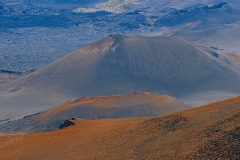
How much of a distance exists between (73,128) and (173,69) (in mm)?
65638

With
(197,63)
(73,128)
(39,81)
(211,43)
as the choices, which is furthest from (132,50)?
(73,128)

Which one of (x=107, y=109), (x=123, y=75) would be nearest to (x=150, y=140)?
(x=107, y=109)

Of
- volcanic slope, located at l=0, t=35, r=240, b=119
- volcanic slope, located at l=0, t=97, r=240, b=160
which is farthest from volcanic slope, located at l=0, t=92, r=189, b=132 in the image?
volcanic slope, located at l=0, t=97, r=240, b=160

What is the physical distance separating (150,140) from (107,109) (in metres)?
Answer: 39.8

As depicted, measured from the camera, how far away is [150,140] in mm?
26828

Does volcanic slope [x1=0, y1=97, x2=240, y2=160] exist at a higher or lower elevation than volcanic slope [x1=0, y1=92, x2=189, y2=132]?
higher

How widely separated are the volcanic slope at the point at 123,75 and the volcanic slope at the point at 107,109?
1593 cm

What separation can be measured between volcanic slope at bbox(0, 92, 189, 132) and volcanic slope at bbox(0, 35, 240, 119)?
15.9 metres

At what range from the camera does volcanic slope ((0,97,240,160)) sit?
71.8 feet

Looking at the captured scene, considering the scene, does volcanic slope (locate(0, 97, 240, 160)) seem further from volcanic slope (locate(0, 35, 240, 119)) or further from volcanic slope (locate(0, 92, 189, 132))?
volcanic slope (locate(0, 35, 240, 119))

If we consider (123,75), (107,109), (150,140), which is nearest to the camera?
(150,140)

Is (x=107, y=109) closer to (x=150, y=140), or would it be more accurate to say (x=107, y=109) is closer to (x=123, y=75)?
(x=123, y=75)

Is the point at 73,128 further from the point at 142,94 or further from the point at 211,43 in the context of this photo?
the point at 211,43

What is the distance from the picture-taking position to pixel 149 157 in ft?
77.5
